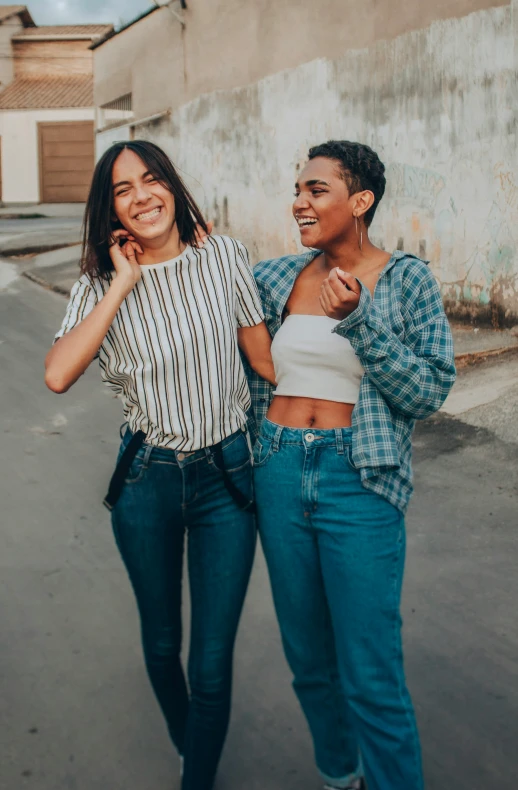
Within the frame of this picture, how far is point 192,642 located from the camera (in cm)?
235

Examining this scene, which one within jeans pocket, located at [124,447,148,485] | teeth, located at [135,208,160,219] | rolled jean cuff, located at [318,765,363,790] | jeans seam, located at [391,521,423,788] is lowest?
rolled jean cuff, located at [318,765,363,790]

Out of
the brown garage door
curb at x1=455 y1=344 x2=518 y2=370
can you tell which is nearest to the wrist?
curb at x1=455 y1=344 x2=518 y2=370

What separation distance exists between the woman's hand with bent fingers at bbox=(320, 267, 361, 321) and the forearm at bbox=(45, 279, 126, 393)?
1.80 feet

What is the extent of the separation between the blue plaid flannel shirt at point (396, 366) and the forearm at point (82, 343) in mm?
606

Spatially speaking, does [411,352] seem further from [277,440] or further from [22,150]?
[22,150]

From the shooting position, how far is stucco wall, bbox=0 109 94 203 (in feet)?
90.8

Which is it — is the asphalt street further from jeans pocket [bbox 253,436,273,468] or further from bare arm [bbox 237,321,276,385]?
bare arm [bbox 237,321,276,385]

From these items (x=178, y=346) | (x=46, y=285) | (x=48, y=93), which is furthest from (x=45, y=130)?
(x=178, y=346)

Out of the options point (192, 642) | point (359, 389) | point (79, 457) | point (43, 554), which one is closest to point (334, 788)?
point (192, 642)

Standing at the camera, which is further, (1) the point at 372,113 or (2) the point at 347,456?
(1) the point at 372,113

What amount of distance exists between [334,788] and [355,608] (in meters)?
0.71

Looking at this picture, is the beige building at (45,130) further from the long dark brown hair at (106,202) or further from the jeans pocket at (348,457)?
the jeans pocket at (348,457)

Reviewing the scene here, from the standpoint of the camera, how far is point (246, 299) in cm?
238

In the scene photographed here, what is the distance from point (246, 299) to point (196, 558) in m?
0.75
